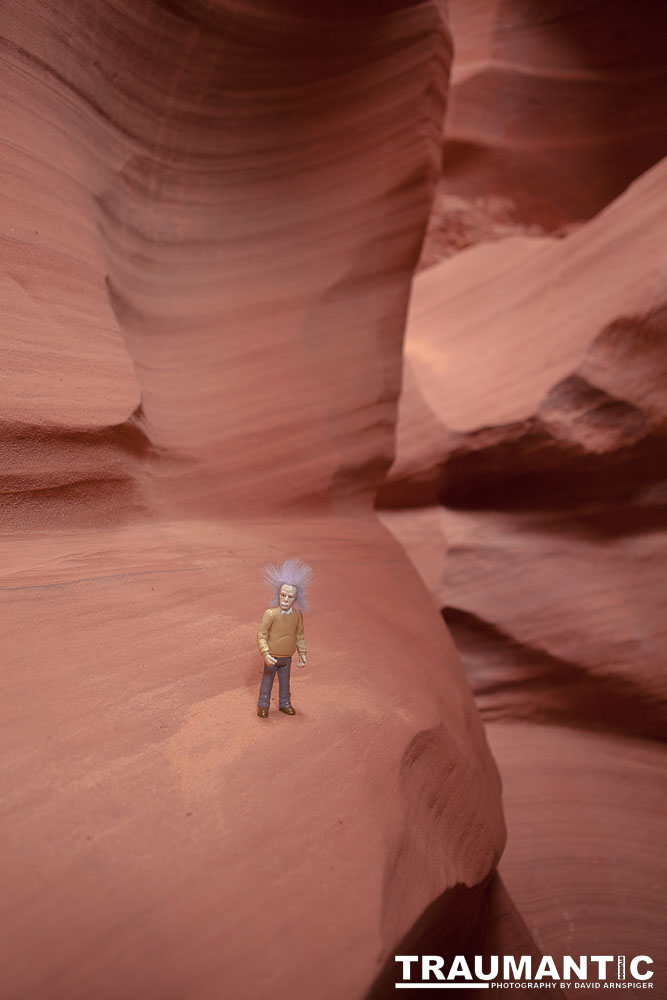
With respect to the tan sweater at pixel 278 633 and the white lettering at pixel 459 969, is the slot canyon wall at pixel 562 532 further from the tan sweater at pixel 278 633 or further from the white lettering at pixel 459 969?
the tan sweater at pixel 278 633

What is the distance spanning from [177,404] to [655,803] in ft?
11.2

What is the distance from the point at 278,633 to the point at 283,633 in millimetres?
14

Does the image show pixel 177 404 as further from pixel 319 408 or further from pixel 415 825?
pixel 415 825

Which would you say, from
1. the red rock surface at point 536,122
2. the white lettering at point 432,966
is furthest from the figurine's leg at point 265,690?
the red rock surface at point 536,122

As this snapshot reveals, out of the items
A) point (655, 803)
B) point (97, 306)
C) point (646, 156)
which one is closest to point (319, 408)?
point (97, 306)

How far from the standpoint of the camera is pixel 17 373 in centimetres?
234

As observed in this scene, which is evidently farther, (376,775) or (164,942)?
(376,775)

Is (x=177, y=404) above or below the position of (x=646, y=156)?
below

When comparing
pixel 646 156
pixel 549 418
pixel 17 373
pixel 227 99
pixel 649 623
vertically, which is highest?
pixel 646 156

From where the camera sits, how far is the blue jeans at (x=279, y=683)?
197cm

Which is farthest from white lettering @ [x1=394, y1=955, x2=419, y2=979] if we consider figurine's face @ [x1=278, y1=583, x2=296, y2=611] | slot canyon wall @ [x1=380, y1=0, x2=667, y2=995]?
slot canyon wall @ [x1=380, y1=0, x2=667, y2=995]

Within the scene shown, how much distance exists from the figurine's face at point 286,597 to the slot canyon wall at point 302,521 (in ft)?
0.72

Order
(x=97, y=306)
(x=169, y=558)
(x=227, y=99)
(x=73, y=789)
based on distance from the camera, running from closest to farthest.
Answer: (x=73, y=789) < (x=169, y=558) < (x=97, y=306) < (x=227, y=99)

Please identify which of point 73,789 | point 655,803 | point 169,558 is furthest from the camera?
point 655,803
